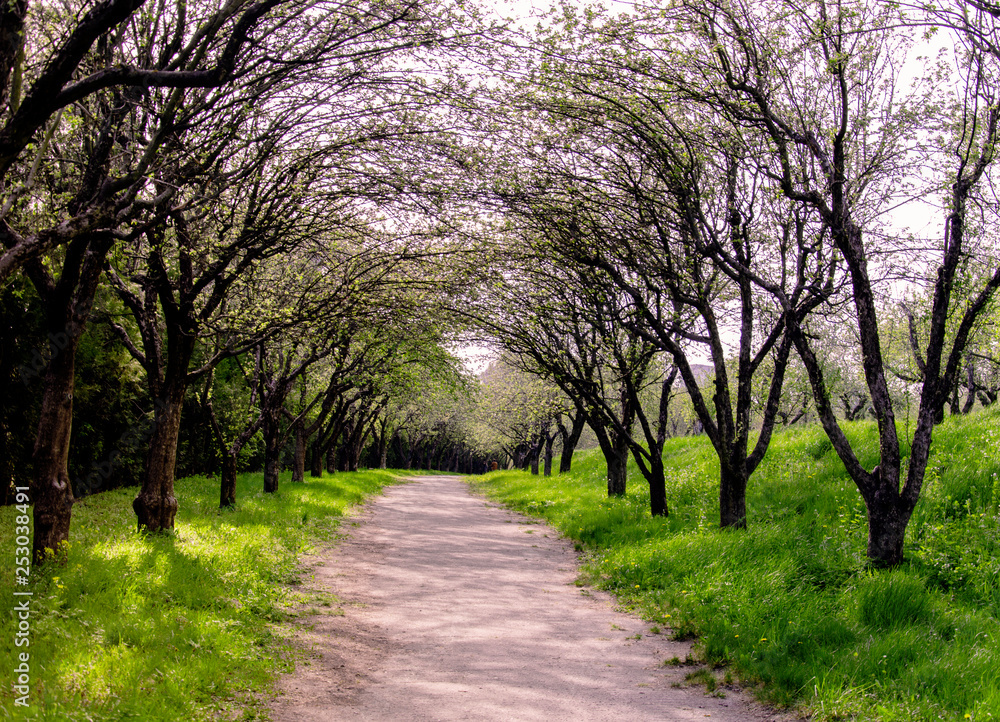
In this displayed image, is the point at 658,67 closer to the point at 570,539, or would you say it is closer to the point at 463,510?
the point at 570,539

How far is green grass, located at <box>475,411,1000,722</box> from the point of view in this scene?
553 centimetres

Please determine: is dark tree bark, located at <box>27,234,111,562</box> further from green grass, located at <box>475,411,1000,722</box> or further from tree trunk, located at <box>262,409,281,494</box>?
tree trunk, located at <box>262,409,281,494</box>

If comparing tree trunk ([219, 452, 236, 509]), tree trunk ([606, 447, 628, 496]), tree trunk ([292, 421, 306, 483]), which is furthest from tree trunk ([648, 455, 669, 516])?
tree trunk ([292, 421, 306, 483])

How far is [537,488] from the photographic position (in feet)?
91.9

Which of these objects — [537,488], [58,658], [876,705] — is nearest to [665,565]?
[876,705]

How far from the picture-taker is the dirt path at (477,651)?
5613 mm

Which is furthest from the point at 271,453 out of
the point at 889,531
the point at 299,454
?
the point at 889,531

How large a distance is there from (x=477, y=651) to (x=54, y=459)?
556cm

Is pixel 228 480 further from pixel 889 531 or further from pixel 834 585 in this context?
pixel 889 531

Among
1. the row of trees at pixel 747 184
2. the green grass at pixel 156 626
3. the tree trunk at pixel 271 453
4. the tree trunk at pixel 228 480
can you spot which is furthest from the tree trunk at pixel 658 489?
the tree trunk at pixel 271 453

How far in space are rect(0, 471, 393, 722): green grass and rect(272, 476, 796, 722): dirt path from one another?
1.63ft

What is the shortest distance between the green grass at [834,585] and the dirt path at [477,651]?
1.94ft

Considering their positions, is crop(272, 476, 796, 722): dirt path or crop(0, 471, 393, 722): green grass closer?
crop(0, 471, 393, 722): green grass

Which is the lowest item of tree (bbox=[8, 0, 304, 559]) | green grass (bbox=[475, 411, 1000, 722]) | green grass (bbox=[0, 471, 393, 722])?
green grass (bbox=[0, 471, 393, 722])
